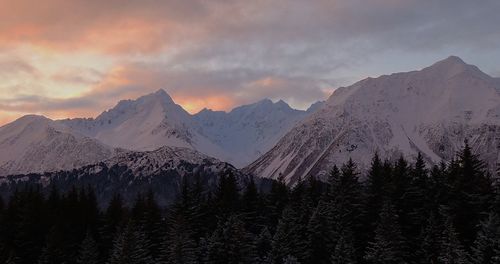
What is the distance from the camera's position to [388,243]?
73.4 m

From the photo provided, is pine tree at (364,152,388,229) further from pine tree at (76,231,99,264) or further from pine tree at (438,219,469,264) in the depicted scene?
pine tree at (76,231,99,264)

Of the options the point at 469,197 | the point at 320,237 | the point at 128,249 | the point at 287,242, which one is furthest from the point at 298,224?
the point at 128,249

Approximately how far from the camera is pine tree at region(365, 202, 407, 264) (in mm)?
72562

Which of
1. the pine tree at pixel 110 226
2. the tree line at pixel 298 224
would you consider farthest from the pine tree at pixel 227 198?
the pine tree at pixel 110 226

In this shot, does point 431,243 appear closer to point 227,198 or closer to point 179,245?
point 179,245

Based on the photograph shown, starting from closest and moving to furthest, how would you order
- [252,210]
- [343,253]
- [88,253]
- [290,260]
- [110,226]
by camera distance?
1. [343,253]
2. [290,260]
3. [88,253]
4. [110,226]
5. [252,210]

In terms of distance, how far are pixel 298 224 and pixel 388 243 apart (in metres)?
17.1

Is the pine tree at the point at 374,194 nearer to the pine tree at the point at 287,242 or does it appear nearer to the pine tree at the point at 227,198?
the pine tree at the point at 287,242

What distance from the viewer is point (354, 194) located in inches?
3506

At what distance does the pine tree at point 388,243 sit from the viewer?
238 feet

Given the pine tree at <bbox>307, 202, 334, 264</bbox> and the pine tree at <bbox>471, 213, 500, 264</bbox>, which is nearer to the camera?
the pine tree at <bbox>471, 213, 500, 264</bbox>

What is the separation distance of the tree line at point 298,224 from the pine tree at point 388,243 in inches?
5.4

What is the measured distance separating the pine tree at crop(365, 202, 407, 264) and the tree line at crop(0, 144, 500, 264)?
138 millimetres

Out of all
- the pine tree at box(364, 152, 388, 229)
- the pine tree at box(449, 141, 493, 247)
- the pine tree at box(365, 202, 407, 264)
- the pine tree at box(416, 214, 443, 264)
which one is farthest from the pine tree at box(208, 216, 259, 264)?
the pine tree at box(449, 141, 493, 247)
